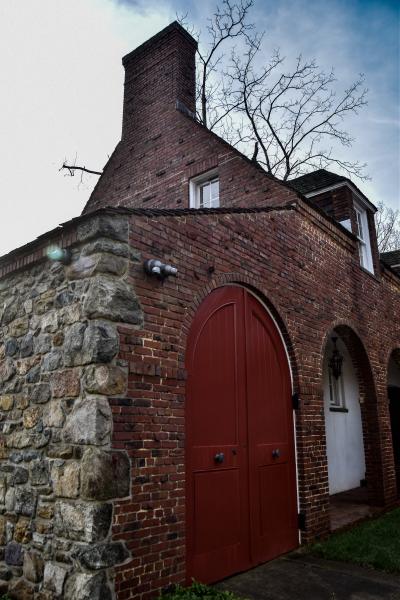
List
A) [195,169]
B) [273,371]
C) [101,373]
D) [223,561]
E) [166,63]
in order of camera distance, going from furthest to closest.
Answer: [166,63], [195,169], [273,371], [223,561], [101,373]

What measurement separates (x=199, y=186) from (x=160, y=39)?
4295mm

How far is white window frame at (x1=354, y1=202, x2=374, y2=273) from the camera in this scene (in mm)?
10601

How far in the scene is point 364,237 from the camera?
35.4ft

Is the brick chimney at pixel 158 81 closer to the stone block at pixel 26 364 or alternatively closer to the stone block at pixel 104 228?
the stone block at pixel 104 228

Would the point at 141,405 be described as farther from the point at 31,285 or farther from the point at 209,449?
the point at 31,285

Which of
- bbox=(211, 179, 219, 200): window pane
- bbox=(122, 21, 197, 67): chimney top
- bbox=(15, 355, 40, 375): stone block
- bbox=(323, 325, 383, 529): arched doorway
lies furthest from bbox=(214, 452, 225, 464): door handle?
bbox=(122, 21, 197, 67): chimney top

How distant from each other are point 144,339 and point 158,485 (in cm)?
133

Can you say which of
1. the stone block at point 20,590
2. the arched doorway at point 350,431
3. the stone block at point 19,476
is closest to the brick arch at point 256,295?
the stone block at point 19,476

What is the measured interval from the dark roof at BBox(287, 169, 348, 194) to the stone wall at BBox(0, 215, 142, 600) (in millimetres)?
6533

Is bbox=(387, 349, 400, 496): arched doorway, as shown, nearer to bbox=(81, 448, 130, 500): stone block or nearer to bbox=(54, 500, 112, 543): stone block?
bbox=(81, 448, 130, 500): stone block

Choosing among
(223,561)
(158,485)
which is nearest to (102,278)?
(158,485)

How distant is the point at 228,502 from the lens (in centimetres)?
529

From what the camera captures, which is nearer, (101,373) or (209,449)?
(101,373)

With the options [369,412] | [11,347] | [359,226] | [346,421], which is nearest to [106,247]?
[11,347]
